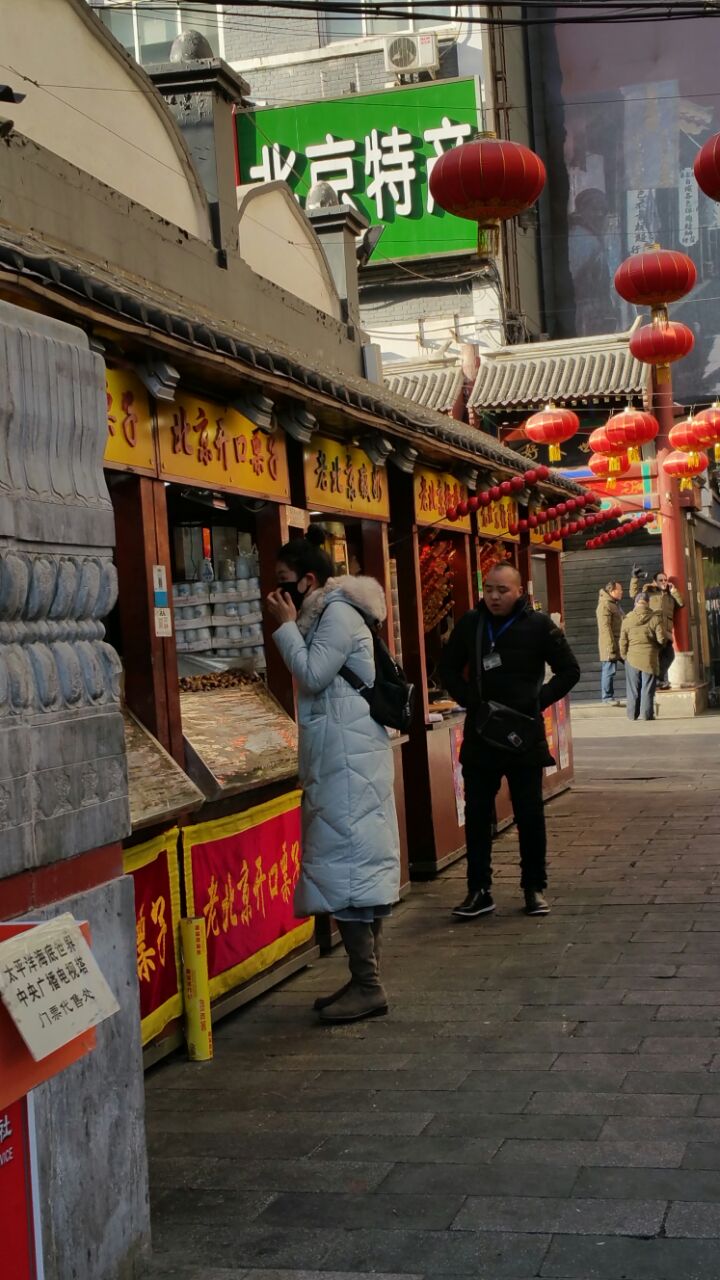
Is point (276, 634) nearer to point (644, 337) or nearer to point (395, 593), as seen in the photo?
point (395, 593)

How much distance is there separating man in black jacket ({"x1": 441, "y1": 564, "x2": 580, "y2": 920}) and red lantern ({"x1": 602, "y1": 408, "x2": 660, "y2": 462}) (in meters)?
13.5

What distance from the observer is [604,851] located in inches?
405

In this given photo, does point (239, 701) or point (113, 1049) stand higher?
point (239, 701)

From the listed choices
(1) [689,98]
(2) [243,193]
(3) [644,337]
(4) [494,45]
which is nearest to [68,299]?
(2) [243,193]

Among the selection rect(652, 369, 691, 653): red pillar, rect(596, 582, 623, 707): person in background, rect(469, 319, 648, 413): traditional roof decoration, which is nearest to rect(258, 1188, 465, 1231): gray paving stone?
rect(596, 582, 623, 707): person in background

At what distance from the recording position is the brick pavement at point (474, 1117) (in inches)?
150

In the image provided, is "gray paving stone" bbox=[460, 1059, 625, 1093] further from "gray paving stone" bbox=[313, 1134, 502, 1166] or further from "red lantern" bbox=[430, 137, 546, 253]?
"red lantern" bbox=[430, 137, 546, 253]

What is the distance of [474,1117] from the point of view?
191 inches

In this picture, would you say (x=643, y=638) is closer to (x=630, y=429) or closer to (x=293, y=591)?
(x=630, y=429)

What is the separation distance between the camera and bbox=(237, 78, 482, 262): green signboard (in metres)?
27.4

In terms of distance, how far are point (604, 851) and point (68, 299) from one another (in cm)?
658

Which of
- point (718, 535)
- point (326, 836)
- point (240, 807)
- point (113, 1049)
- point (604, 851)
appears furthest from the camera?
point (718, 535)

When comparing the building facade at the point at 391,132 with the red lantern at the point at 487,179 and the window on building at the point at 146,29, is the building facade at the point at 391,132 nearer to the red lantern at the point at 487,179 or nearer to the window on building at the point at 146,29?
the window on building at the point at 146,29

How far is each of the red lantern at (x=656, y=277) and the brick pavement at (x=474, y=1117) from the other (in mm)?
6011
